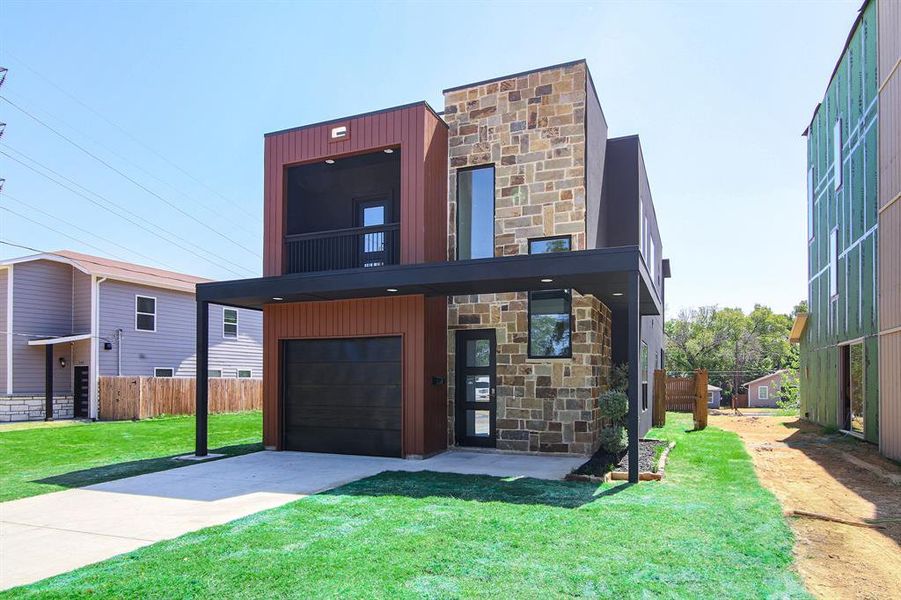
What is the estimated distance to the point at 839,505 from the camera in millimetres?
7133

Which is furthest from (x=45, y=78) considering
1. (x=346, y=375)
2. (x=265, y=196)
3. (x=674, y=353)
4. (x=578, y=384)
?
(x=674, y=353)

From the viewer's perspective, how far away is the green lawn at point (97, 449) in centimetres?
851

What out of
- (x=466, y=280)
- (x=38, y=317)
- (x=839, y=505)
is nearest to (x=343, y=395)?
(x=466, y=280)

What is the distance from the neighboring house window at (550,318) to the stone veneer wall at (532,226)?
120 millimetres

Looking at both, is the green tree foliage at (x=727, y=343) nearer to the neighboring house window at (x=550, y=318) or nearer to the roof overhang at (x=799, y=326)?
the roof overhang at (x=799, y=326)

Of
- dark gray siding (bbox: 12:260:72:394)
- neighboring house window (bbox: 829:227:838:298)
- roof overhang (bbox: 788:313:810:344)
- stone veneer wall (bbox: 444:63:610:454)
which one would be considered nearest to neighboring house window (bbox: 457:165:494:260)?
stone veneer wall (bbox: 444:63:610:454)

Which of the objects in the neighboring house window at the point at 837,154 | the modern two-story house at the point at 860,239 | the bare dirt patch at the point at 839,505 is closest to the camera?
the bare dirt patch at the point at 839,505

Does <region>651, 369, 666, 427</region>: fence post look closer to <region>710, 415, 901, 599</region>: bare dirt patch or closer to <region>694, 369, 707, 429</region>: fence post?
<region>694, 369, 707, 429</region>: fence post

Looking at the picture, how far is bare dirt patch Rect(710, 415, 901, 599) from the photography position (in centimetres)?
453

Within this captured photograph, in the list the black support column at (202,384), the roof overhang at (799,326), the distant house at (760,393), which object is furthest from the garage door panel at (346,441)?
the distant house at (760,393)

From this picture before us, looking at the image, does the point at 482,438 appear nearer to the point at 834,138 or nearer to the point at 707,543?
the point at 707,543

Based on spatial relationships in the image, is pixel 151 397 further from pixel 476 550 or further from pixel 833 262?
pixel 833 262

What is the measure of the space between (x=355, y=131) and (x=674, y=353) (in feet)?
114

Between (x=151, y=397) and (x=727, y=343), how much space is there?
35701mm
